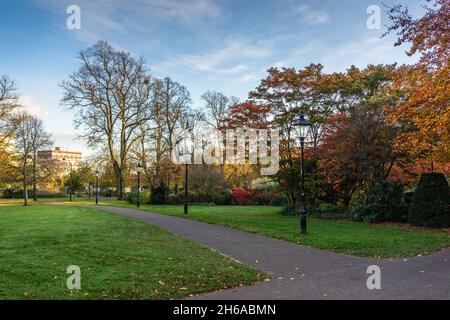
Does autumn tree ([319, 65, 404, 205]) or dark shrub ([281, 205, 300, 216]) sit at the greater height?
autumn tree ([319, 65, 404, 205])

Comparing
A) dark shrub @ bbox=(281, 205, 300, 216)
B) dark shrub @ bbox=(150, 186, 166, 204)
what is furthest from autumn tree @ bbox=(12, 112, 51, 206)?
dark shrub @ bbox=(281, 205, 300, 216)

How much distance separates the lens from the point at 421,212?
16141 millimetres

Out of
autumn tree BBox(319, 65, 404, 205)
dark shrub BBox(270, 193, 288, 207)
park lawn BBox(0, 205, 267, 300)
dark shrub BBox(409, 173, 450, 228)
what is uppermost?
autumn tree BBox(319, 65, 404, 205)

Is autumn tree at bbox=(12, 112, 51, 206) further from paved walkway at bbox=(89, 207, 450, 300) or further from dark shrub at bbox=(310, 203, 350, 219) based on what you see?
paved walkway at bbox=(89, 207, 450, 300)

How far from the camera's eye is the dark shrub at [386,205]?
58.4 feet

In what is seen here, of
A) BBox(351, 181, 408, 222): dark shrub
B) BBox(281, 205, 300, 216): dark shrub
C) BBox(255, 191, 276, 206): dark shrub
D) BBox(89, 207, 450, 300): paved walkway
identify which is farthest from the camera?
BBox(255, 191, 276, 206): dark shrub

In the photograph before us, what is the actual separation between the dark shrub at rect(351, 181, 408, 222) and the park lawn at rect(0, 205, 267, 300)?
10.7 m

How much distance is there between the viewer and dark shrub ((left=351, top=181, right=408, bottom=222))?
58.4ft

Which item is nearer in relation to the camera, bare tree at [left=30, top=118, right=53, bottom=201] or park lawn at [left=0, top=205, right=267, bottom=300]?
park lawn at [left=0, top=205, right=267, bottom=300]

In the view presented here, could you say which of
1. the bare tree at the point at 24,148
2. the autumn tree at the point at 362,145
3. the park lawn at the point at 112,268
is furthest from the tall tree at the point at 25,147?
the park lawn at the point at 112,268

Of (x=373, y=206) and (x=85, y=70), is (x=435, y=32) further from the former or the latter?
(x=85, y=70)

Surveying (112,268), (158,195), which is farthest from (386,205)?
(158,195)

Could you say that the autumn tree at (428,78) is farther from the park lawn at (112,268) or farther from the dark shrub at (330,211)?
the park lawn at (112,268)
